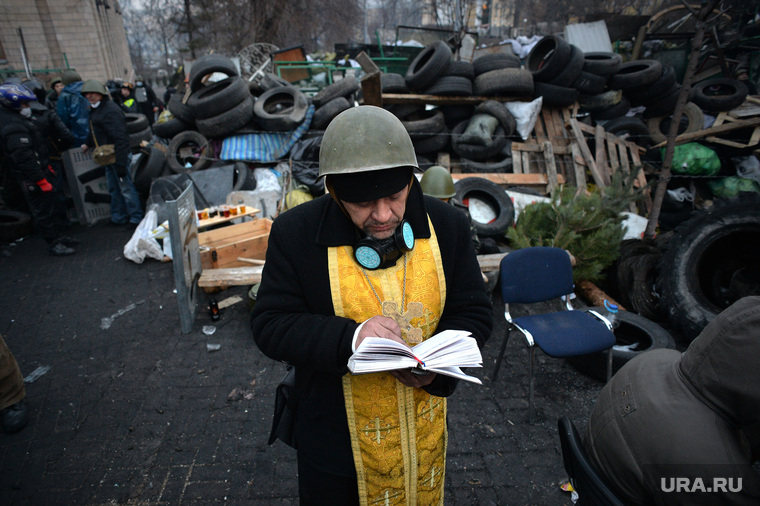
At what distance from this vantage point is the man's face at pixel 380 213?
132 centimetres

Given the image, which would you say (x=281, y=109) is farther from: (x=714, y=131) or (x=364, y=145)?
Result: (x=714, y=131)

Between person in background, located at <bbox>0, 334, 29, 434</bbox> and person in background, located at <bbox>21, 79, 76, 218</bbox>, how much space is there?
14.0 feet

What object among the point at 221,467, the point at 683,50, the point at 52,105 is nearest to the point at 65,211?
the point at 52,105

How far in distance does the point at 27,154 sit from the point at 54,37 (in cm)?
1795

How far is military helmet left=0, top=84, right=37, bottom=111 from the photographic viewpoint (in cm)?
515

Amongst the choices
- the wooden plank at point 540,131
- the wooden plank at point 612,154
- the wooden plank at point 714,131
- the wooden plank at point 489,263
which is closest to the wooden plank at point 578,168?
the wooden plank at point 612,154

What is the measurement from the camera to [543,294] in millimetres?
3471

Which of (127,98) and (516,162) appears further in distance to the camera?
(127,98)

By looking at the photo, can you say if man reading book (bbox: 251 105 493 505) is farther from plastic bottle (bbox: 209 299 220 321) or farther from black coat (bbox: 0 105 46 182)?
black coat (bbox: 0 105 46 182)

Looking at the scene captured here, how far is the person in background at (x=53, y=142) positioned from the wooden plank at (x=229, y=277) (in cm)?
377

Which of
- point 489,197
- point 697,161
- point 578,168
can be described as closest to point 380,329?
point 489,197

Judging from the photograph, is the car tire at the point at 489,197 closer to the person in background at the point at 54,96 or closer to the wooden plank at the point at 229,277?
the wooden plank at the point at 229,277

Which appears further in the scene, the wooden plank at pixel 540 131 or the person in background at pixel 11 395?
the wooden plank at pixel 540 131

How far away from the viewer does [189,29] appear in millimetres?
17297
